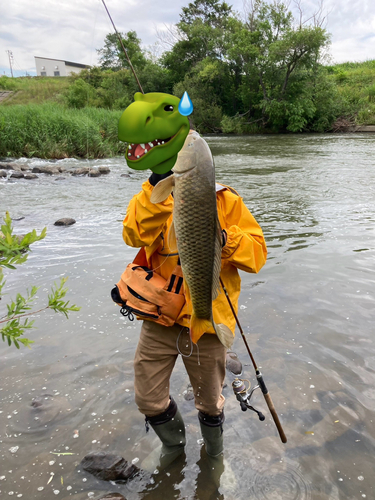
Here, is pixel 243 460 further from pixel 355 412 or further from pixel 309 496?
pixel 355 412

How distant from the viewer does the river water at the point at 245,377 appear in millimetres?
2578

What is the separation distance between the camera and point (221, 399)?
264 centimetres

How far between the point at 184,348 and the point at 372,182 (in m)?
11.8

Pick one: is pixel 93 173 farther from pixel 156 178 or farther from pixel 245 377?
pixel 156 178

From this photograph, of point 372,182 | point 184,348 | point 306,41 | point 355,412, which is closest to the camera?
→ point 184,348

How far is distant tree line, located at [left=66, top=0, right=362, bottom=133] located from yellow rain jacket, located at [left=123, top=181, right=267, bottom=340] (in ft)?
94.3

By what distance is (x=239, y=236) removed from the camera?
2145 millimetres

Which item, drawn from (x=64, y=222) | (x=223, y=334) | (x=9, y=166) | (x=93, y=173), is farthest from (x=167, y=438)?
(x=9, y=166)

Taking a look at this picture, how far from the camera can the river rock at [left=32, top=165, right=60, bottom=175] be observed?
15406 mm

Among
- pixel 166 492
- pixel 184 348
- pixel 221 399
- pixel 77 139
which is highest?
pixel 77 139

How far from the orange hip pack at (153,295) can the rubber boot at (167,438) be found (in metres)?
0.73

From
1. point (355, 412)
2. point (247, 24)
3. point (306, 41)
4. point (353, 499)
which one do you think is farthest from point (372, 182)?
point (247, 24)

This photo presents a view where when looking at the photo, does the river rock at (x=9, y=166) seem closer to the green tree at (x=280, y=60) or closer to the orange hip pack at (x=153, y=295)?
the orange hip pack at (x=153, y=295)

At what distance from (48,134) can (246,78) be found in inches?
1009
